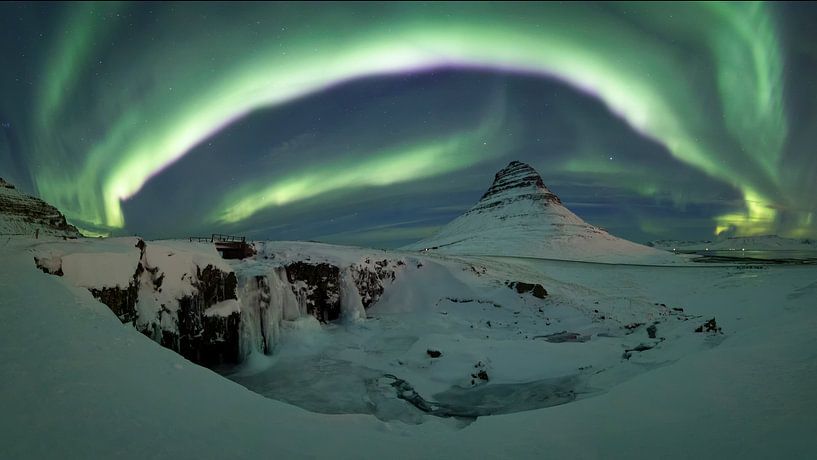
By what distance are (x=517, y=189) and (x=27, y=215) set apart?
527 ft

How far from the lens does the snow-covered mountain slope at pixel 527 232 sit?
101169mm

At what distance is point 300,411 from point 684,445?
19.9 feet

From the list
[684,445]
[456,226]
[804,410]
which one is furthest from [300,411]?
[456,226]

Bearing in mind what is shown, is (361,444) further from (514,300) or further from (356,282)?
(514,300)

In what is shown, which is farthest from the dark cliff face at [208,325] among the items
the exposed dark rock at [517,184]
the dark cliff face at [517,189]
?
the exposed dark rock at [517,184]

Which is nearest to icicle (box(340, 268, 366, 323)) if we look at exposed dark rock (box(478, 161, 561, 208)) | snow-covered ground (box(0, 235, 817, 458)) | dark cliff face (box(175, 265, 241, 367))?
dark cliff face (box(175, 265, 241, 367))

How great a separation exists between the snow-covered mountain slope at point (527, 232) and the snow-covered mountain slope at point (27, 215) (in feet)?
257

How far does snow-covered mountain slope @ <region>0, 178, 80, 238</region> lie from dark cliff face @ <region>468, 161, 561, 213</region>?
472 ft

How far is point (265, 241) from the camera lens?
105 ft

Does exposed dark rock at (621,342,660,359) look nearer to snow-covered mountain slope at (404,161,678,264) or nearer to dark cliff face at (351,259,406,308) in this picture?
dark cliff face at (351,259,406,308)

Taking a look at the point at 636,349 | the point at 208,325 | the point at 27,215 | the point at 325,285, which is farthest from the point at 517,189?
the point at 208,325

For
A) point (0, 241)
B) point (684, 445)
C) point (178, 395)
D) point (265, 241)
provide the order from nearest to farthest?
point (684, 445) → point (178, 395) → point (0, 241) → point (265, 241)

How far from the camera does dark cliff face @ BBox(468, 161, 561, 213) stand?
160250mm

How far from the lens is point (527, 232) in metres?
125
